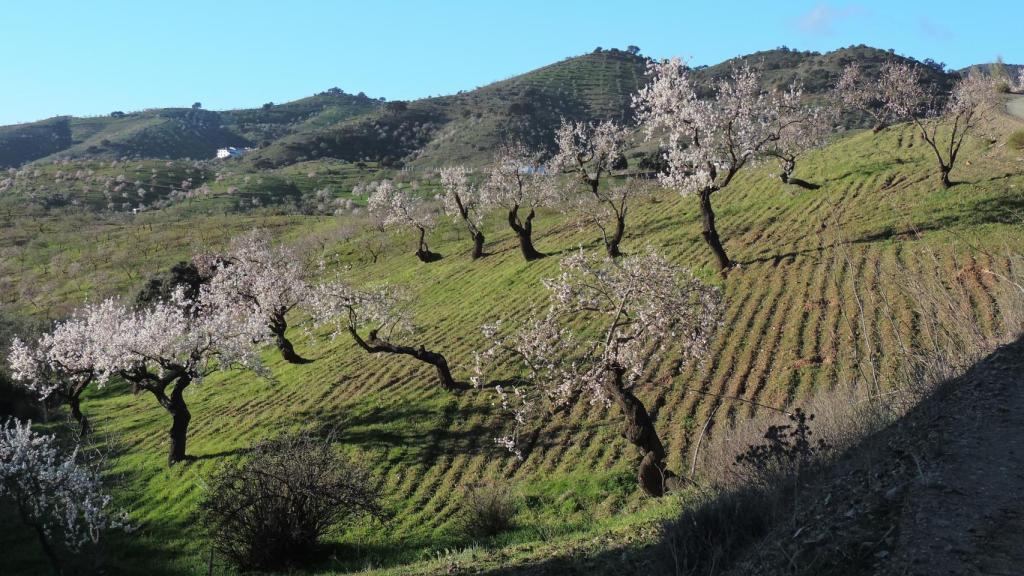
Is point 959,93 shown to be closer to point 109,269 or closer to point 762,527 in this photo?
point 762,527

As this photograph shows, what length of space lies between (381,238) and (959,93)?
54672 mm

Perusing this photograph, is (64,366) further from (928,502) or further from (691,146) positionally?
(928,502)

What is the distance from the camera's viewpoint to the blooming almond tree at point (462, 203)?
53.1m

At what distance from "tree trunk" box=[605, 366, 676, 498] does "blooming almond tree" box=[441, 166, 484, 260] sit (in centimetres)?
3523

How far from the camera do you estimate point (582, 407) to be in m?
24.4

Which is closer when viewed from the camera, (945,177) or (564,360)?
(564,360)

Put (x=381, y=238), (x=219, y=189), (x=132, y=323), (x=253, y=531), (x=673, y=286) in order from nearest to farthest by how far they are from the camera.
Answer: (x=253, y=531) → (x=673, y=286) → (x=132, y=323) → (x=381, y=238) → (x=219, y=189)

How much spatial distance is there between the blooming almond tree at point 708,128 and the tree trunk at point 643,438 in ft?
57.2

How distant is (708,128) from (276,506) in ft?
90.4

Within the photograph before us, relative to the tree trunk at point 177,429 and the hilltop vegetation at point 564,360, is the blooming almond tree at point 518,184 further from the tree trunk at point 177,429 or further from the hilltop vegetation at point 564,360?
the tree trunk at point 177,429

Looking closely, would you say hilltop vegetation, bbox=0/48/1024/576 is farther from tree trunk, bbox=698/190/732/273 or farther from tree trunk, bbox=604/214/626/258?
tree trunk, bbox=604/214/626/258

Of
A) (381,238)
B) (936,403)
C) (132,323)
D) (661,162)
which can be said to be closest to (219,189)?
(381,238)

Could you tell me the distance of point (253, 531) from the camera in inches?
687

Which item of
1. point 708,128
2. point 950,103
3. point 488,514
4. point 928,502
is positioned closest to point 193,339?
A: point 488,514
